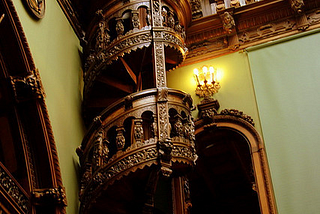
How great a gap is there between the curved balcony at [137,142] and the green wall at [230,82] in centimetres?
137

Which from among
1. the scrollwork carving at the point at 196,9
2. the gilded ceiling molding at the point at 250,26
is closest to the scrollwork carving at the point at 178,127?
the gilded ceiling molding at the point at 250,26

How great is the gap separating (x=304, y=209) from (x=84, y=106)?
166 inches

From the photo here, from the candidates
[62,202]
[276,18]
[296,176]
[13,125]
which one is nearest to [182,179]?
[296,176]

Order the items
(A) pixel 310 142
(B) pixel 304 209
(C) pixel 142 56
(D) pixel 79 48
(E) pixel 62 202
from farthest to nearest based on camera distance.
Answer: (D) pixel 79 48
(C) pixel 142 56
(A) pixel 310 142
(B) pixel 304 209
(E) pixel 62 202

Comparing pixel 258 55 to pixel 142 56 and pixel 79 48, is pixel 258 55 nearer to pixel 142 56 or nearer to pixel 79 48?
pixel 142 56

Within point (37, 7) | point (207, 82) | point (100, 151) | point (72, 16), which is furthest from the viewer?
point (207, 82)

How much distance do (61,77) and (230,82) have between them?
335cm

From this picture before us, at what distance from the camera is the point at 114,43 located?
905cm

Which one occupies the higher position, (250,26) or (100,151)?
(250,26)

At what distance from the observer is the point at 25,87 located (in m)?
7.21

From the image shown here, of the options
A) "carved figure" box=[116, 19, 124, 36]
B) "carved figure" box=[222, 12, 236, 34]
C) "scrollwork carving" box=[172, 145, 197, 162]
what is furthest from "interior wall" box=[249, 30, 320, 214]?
"carved figure" box=[116, 19, 124, 36]

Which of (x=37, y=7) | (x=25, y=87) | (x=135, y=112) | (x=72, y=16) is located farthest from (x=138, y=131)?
(x=72, y=16)

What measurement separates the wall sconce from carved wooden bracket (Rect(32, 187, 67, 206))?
384cm

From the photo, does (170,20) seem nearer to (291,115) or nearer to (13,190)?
(291,115)
